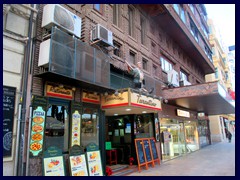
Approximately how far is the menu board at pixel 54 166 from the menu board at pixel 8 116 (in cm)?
115

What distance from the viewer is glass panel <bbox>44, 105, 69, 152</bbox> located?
7082mm

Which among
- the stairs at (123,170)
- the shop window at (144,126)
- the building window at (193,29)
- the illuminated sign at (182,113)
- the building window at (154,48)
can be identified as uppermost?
the building window at (193,29)

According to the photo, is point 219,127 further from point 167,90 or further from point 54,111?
Answer: point 54,111

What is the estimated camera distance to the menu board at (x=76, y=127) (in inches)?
306

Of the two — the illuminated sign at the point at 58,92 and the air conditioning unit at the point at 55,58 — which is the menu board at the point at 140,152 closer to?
the illuminated sign at the point at 58,92

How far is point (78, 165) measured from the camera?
24.1 feet

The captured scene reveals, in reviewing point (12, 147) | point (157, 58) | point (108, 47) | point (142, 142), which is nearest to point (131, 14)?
point (157, 58)

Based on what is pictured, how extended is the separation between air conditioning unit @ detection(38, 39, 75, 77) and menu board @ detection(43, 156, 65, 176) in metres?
2.78

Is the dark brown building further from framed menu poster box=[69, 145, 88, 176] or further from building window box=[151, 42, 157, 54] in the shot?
framed menu poster box=[69, 145, 88, 176]

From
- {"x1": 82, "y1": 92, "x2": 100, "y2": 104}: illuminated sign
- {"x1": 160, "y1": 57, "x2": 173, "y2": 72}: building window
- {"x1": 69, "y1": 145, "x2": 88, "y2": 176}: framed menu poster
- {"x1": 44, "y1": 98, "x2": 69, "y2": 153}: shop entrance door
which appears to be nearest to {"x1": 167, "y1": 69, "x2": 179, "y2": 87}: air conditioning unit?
{"x1": 160, "y1": 57, "x2": 173, "y2": 72}: building window

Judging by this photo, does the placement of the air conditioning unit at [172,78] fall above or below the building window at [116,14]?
below

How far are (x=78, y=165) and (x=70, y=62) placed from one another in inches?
142

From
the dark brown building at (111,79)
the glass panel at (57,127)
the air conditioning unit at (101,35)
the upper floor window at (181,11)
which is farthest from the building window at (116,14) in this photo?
the upper floor window at (181,11)

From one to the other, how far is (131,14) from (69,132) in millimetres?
9189
